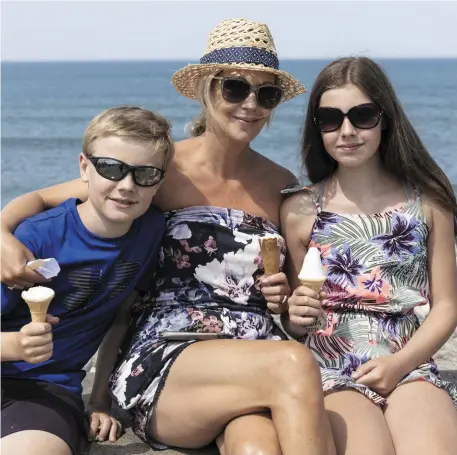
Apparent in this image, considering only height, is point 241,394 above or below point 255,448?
above

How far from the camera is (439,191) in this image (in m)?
4.43

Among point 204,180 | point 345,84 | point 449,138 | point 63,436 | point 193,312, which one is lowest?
point 449,138

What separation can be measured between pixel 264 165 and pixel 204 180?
0.47 m

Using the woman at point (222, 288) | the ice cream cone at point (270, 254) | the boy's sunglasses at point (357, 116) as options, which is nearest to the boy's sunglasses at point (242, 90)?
the woman at point (222, 288)

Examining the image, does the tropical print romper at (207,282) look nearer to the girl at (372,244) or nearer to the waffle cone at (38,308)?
the girl at (372,244)

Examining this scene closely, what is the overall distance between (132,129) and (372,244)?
1531 millimetres

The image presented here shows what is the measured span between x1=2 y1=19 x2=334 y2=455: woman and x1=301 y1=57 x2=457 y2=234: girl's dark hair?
255 mm

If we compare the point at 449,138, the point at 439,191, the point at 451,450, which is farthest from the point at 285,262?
the point at 449,138

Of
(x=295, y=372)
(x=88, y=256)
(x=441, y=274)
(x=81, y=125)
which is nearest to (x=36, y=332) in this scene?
(x=88, y=256)

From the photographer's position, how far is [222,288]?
4203 mm

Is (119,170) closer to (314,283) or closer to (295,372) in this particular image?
(314,283)

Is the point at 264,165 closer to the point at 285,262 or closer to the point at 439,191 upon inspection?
the point at 285,262

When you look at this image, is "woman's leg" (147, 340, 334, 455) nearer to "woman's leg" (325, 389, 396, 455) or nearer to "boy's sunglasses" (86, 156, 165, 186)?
"woman's leg" (325, 389, 396, 455)

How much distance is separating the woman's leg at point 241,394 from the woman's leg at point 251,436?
34 millimetres
